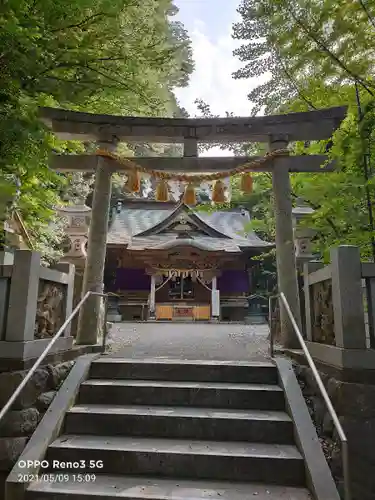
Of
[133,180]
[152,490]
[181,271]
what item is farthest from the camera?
[181,271]

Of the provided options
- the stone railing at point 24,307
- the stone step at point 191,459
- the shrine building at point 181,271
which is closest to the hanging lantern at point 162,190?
the stone railing at point 24,307

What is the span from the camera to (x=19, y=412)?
3.68 meters

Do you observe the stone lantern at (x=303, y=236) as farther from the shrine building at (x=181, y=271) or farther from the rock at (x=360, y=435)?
the shrine building at (x=181, y=271)

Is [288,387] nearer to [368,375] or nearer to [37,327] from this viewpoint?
[368,375]

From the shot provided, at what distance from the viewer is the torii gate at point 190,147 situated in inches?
246

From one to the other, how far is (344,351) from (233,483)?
1.71 meters

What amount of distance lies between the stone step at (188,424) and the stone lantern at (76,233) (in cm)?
625

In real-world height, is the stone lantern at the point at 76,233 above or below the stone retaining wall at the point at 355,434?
above

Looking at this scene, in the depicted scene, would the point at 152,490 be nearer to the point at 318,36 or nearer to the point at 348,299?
the point at 348,299

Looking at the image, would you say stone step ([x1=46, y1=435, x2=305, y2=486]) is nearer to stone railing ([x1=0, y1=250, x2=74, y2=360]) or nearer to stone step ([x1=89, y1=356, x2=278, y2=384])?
stone step ([x1=89, y1=356, x2=278, y2=384])

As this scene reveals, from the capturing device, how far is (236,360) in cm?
501

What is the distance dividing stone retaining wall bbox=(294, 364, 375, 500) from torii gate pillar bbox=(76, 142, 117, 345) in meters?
3.92

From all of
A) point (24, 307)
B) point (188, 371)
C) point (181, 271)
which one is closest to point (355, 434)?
point (188, 371)

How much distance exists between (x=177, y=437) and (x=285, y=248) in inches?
149
